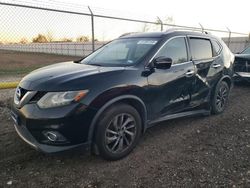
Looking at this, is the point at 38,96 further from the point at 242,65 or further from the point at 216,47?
the point at 242,65

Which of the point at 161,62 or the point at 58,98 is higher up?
the point at 161,62

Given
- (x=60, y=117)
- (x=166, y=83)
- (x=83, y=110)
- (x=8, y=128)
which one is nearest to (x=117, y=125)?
(x=83, y=110)

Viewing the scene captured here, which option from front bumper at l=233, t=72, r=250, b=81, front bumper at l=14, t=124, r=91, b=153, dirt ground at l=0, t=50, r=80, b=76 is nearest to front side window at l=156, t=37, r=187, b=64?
front bumper at l=14, t=124, r=91, b=153

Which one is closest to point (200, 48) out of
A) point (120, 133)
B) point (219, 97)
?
point (219, 97)

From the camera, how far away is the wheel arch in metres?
3.10

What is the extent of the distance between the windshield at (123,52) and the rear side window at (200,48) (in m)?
0.94

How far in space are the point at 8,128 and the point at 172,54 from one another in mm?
3111

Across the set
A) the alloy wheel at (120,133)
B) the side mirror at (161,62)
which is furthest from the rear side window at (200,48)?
the alloy wheel at (120,133)

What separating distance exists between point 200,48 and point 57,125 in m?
3.19

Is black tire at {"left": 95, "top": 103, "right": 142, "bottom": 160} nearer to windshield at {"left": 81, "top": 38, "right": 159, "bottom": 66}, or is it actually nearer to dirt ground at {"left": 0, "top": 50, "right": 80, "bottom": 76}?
windshield at {"left": 81, "top": 38, "right": 159, "bottom": 66}

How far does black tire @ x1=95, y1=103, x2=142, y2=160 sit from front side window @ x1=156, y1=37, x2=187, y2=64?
3.60ft

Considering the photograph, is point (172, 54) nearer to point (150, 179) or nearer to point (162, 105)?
point (162, 105)

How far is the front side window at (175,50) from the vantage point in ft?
13.2

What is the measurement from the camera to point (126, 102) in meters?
3.50
